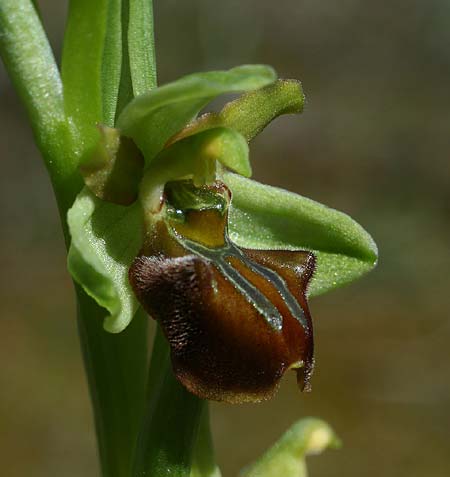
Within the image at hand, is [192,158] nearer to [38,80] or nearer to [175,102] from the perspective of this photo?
[175,102]

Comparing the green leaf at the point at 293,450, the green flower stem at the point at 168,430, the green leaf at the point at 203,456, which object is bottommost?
the green leaf at the point at 293,450

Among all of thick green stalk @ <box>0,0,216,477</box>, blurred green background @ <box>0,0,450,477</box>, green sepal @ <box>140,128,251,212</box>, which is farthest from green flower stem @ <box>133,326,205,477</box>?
blurred green background @ <box>0,0,450,477</box>

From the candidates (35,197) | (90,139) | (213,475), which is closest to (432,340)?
(35,197)

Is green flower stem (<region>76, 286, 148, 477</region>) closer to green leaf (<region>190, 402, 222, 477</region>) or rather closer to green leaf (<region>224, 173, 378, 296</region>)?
green leaf (<region>190, 402, 222, 477</region>)

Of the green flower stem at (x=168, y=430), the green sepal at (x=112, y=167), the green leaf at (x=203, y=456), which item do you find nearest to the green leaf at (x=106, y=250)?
the green sepal at (x=112, y=167)

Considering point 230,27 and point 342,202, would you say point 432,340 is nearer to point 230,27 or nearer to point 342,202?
point 342,202

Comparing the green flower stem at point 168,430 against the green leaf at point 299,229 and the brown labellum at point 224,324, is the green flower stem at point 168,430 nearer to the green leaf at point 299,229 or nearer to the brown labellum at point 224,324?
the brown labellum at point 224,324

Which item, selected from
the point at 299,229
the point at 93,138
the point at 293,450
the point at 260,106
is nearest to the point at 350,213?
the point at 293,450
